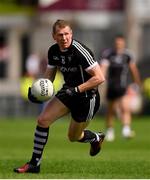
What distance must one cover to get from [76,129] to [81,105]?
18.1 inches

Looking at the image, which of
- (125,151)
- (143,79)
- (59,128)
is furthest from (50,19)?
(125,151)

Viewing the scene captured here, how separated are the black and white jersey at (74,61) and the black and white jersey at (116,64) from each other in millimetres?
8022

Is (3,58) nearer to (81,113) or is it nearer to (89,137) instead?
(89,137)

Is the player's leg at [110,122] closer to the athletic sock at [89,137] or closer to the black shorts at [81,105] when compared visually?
the athletic sock at [89,137]

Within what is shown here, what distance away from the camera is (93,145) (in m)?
14.9

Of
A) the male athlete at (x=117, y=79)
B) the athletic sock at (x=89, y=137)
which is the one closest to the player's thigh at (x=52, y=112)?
the athletic sock at (x=89, y=137)

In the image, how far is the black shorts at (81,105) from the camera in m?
13.6

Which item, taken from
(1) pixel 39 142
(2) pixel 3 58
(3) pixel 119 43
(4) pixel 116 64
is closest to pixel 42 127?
(1) pixel 39 142

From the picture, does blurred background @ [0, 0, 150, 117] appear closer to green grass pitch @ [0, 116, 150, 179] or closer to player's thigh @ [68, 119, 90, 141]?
green grass pitch @ [0, 116, 150, 179]

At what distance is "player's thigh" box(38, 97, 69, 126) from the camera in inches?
529

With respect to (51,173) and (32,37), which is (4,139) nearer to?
(51,173)

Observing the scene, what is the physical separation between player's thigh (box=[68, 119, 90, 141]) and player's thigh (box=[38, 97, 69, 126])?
405 millimetres

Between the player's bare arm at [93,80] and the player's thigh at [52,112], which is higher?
the player's bare arm at [93,80]

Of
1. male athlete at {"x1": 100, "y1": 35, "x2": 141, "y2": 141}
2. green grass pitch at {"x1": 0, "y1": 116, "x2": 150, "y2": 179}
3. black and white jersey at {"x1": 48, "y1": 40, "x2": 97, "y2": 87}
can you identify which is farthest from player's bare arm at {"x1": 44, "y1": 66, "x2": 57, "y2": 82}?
male athlete at {"x1": 100, "y1": 35, "x2": 141, "y2": 141}
